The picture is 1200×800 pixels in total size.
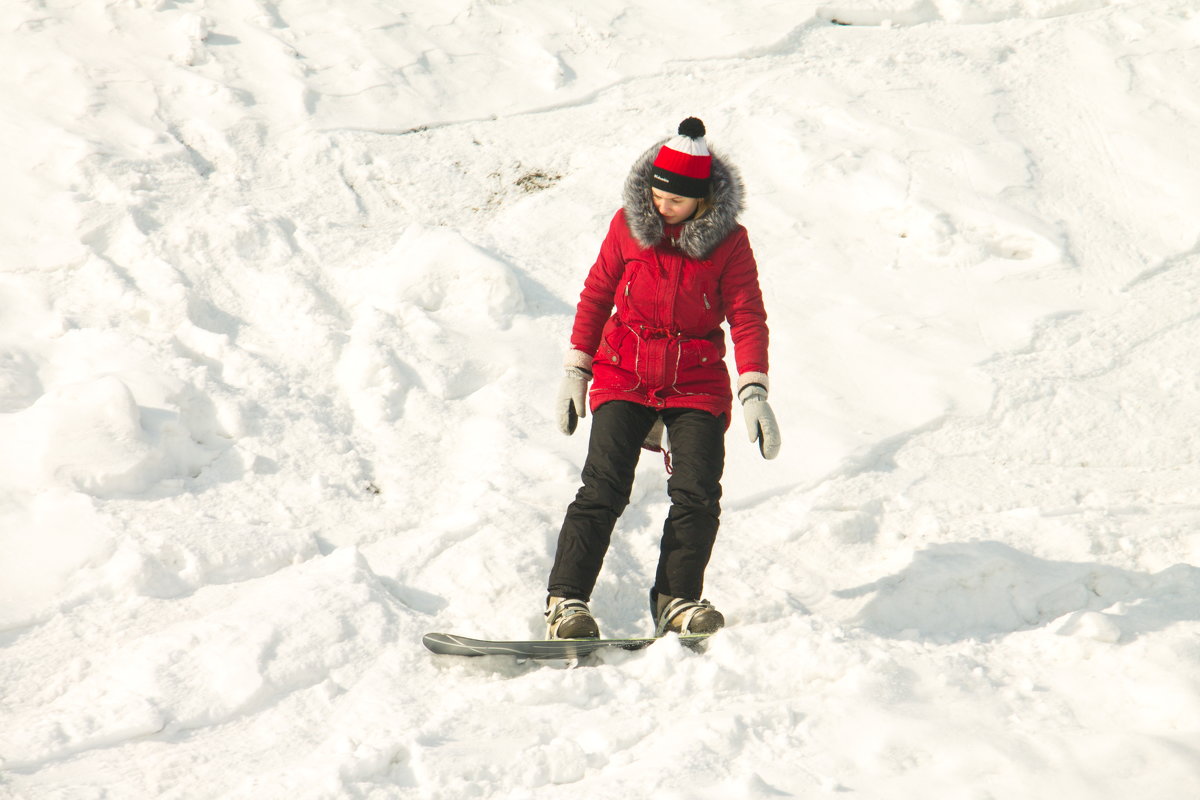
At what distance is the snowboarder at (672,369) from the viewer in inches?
132

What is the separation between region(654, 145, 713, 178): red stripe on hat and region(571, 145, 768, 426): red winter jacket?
7 centimetres

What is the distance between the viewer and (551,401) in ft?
15.1

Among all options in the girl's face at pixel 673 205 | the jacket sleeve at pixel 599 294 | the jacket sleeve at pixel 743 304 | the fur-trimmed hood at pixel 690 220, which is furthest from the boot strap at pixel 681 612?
the girl's face at pixel 673 205

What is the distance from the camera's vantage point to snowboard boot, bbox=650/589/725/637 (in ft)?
10.7

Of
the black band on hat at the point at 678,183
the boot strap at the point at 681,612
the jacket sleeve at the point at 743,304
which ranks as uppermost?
the black band on hat at the point at 678,183

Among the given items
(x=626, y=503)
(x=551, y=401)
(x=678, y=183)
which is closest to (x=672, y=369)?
(x=626, y=503)

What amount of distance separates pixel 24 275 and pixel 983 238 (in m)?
4.64

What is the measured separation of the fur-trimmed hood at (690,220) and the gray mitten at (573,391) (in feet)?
1.45

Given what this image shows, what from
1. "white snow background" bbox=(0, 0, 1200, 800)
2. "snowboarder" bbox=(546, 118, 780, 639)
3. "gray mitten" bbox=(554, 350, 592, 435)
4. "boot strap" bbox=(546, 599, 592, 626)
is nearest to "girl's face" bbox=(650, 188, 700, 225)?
"snowboarder" bbox=(546, 118, 780, 639)

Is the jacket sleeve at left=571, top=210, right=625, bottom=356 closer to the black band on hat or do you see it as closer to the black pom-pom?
the black band on hat

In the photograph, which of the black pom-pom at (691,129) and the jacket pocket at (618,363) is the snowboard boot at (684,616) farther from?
the black pom-pom at (691,129)

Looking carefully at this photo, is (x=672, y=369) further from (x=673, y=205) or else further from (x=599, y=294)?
(x=673, y=205)

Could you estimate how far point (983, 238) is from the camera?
18.1 feet

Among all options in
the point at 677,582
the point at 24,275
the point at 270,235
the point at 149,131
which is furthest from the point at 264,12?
the point at 677,582
